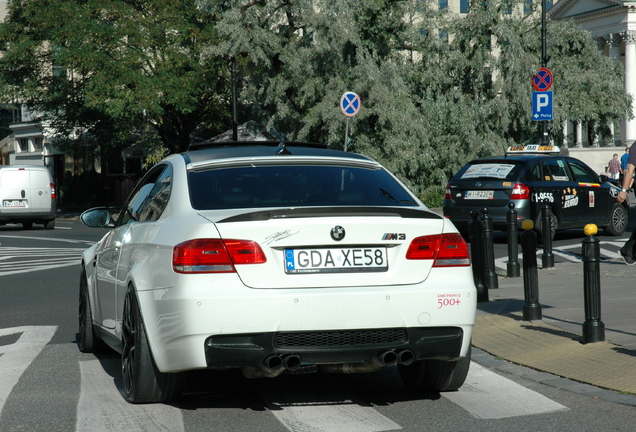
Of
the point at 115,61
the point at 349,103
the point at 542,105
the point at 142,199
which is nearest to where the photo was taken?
the point at 142,199

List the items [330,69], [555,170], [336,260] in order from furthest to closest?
[330,69]
[555,170]
[336,260]

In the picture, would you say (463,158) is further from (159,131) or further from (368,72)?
(159,131)

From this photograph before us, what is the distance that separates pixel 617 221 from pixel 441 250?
1531 centimetres

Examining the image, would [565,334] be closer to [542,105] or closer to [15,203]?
[542,105]

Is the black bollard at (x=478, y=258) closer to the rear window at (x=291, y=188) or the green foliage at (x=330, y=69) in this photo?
the rear window at (x=291, y=188)

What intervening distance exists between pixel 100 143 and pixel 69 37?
8164mm

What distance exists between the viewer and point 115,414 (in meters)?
5.54

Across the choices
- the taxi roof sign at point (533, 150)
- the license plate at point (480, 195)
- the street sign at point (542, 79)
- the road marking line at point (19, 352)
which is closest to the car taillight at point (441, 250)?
the road marking line at point (19, 352)

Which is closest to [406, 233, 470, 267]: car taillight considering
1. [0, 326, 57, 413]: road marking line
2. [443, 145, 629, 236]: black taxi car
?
[0, 326, 57, 413]: road marking line

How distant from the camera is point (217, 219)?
5.27 metres

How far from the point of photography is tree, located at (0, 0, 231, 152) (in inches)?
1512

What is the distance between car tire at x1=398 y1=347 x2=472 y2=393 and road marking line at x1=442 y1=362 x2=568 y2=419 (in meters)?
0.08

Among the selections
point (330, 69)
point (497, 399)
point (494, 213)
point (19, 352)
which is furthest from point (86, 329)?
point (330, 69)

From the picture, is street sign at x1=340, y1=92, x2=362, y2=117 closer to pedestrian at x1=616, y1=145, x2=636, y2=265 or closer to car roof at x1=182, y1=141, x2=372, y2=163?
pedestrian at x1=616, y1=145, x2=636, y2=265
